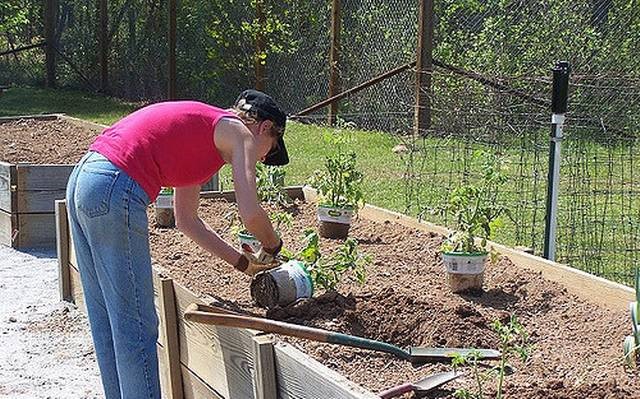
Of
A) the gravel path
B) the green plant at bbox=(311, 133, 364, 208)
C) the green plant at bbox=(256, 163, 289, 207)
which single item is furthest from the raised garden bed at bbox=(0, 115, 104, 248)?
the green plant at bbox=(311, 133, 364, 208)

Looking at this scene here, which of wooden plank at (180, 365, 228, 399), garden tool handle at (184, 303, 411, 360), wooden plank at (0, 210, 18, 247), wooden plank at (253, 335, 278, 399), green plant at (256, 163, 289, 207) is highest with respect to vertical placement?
green plant at (256, 163, 289, 207)

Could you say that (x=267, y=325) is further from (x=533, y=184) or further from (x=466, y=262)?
(x=533, y=184)

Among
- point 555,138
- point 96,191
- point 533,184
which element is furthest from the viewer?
point 533,184

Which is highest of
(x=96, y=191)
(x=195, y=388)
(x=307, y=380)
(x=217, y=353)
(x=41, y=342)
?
(x=96, y=191)

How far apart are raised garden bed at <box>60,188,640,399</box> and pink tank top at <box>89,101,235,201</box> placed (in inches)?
25.1

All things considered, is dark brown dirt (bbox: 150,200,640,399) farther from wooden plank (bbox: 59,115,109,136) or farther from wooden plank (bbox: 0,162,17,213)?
wooden plank (bbox: 59,115,109,136)

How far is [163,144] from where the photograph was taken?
3381 mm

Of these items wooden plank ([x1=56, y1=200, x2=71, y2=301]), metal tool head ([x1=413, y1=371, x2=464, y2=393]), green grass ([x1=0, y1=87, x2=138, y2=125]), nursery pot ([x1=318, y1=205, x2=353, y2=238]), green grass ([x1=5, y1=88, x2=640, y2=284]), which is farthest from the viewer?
green grass ([x1=0, y1=87, x2=138, y2=125])

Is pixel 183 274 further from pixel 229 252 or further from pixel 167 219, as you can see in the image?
pixel 167 219

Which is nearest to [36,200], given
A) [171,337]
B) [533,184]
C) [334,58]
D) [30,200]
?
[30,200]

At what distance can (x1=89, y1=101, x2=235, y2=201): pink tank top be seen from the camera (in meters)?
3.36

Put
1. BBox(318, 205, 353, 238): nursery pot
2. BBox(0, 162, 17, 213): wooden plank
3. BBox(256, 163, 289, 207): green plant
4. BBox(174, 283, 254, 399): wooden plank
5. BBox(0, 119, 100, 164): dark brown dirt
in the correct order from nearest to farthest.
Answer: BBox(174, 283, 254, 399): wooden plank < BBox(318, 205, 353, 238): nursery pot < BBox(256, 163, 289, 207): green plant < BBox(0, 162, 17, 213): wooden plank < BBox(0, 119, 100, 164): dark brown dirt

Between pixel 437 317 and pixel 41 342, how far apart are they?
7.80 ft

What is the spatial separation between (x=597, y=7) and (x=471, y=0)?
1.55 m
